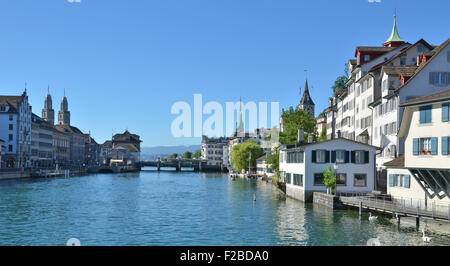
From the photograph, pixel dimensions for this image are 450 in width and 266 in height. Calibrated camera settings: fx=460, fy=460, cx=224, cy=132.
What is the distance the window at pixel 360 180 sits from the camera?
2201 inches

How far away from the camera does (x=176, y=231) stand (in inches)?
1553

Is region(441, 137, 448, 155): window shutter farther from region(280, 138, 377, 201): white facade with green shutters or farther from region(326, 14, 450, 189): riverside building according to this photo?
region(280, 138, 377, 201): white facade with green shutters

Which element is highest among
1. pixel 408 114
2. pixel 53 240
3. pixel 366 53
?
Result: pixel 366 53

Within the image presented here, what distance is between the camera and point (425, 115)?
37406mm

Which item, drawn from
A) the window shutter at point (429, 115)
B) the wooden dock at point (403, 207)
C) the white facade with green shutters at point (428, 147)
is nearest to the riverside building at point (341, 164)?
the wooden dock at point (403, 207)

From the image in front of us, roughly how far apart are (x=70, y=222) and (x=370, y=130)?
43.3m

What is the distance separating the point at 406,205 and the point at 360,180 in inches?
532

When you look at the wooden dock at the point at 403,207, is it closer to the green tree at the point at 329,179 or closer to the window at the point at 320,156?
the green tree at the point at 329,179

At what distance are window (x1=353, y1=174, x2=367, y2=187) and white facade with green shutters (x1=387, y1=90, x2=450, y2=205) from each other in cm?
1316

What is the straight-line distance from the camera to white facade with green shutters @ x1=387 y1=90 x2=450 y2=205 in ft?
116

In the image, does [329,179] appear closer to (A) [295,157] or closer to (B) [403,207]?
(A) [295,157]
